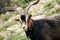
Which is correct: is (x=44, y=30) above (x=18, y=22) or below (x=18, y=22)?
above

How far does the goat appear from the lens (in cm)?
779

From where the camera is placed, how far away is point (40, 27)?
839 centimetres

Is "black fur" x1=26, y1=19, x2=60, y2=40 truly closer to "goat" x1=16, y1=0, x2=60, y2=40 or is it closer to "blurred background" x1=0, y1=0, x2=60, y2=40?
"goat" x1=16, y1=0, x2=60, y2=40

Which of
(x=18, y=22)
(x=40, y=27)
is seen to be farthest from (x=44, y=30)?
(x=18, y=22)

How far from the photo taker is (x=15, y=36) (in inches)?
469

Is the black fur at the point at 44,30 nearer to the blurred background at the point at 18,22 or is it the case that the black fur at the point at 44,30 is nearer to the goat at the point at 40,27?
the goat at the point at 40,27

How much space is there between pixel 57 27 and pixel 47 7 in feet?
18.8

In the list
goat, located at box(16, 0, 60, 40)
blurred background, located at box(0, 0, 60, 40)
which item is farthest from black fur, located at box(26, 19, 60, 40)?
blurred background, located at box(0, 0, 60, 40)

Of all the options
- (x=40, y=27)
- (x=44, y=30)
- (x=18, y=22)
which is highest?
(x=40, y=27)

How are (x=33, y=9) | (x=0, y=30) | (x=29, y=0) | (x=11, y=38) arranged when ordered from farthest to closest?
(x=29, y=0) → (x=33, y=9) → (x=0, y=30) → (x=11, y=38)

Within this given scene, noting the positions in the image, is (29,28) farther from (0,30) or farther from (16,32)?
(0,30)

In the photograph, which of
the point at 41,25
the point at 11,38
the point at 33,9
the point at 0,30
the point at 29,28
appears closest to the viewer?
the point at 29,28

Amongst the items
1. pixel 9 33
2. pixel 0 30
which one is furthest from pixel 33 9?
pixel 9 33

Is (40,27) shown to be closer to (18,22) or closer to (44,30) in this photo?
(44,30)
